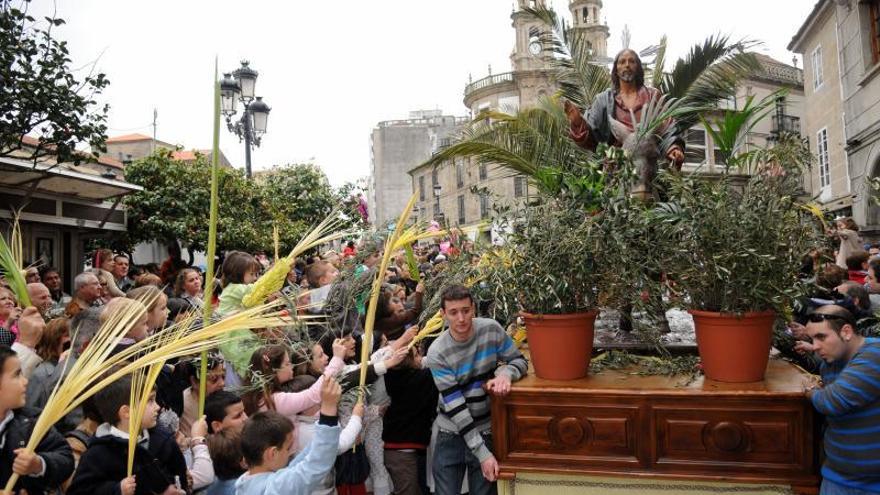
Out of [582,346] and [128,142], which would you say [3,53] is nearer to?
[582,346]

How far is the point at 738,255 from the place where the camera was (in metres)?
2.74

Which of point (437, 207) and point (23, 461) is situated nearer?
point (23, 461)

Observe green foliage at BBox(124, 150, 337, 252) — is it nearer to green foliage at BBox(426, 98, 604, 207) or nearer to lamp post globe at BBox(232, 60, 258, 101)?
lamp post globe at BBox(232, 60, 258, 101)

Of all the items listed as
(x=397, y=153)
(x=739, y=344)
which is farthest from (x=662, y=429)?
(x=397, y=153)

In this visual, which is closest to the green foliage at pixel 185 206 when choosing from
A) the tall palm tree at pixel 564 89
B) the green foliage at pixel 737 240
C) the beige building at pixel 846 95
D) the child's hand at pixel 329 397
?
the tall palm tree at pixel 564 89

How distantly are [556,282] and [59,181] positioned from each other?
9.32 meters

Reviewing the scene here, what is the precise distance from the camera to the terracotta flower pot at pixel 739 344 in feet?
9.34

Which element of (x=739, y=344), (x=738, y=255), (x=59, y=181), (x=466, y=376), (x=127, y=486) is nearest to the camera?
(x=127, y=486)

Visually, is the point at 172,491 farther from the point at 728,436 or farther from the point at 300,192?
the point at 300,192

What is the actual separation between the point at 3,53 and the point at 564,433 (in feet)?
22.1

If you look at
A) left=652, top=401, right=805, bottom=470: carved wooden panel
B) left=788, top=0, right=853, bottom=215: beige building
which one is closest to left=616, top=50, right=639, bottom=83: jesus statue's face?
left=652, top=401, right=805, bottom=470: carved wooden panel

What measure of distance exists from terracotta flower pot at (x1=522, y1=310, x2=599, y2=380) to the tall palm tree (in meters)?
5.04

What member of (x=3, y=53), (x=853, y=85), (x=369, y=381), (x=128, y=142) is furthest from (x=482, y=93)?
(x=369, y=381)

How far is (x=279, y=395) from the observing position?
12.1 feet
